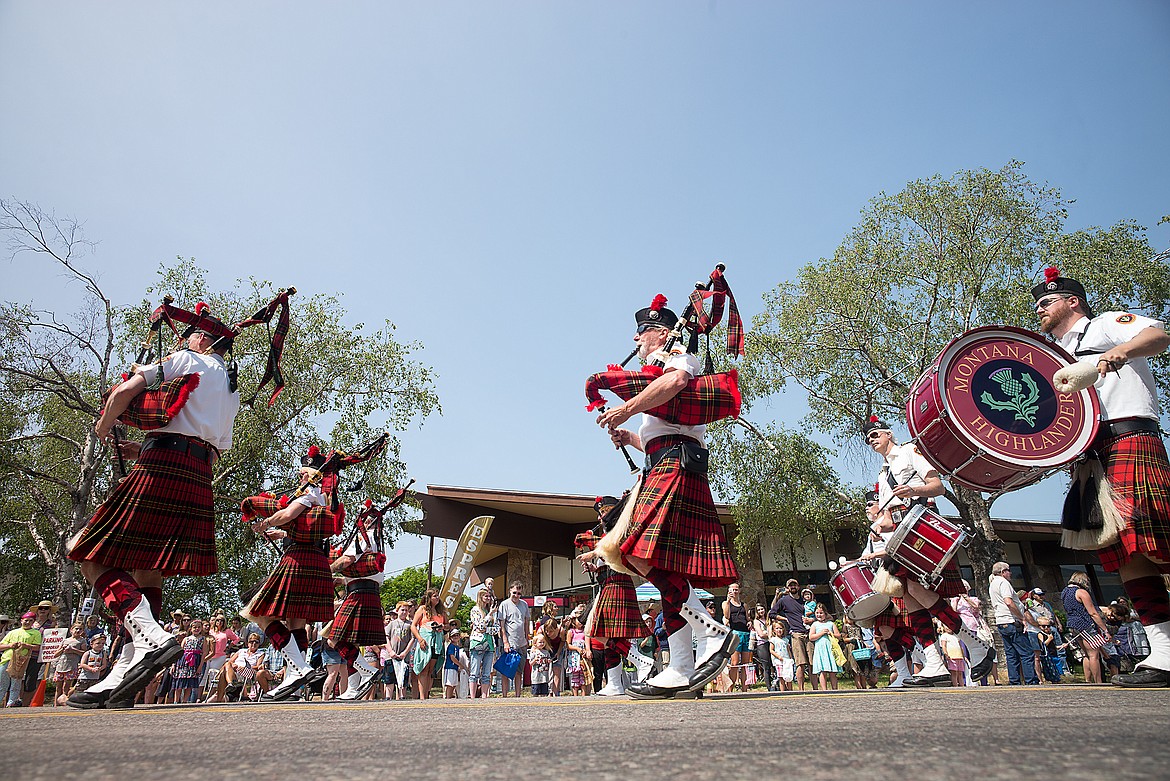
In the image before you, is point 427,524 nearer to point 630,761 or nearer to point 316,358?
point 316,358

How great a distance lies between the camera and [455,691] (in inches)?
419

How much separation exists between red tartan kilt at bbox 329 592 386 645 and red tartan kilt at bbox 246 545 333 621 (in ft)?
4.59

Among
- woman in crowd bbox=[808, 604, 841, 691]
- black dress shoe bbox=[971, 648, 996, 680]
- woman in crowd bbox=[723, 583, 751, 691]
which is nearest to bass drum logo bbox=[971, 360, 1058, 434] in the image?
black dress shoe bbox=[971, 648, 996, 680]

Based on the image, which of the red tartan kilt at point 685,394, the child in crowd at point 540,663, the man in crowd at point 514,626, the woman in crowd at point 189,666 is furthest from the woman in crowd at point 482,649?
the red tartan kilt at point 685,394

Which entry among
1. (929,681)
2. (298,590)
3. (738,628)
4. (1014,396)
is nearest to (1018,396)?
(1014,396)

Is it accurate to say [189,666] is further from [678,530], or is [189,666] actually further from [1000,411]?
[1000,411]

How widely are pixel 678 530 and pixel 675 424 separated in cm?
54

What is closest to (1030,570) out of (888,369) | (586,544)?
(888,369)

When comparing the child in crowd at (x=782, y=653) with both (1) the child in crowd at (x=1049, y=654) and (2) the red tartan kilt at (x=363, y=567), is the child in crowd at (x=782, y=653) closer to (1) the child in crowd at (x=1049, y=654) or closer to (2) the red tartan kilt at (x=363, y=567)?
(1) the child in crowd at (x=1049, y=654)

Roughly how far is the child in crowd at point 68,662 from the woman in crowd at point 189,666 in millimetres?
1136

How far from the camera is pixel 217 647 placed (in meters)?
10.6

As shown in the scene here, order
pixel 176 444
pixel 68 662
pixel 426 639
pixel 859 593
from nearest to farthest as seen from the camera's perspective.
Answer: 1. pixel 176 444
2. pixel 859 593
3. pixel 68 662
4. pixel 426 639

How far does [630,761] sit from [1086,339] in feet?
11.8

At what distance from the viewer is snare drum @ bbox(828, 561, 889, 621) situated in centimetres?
520
